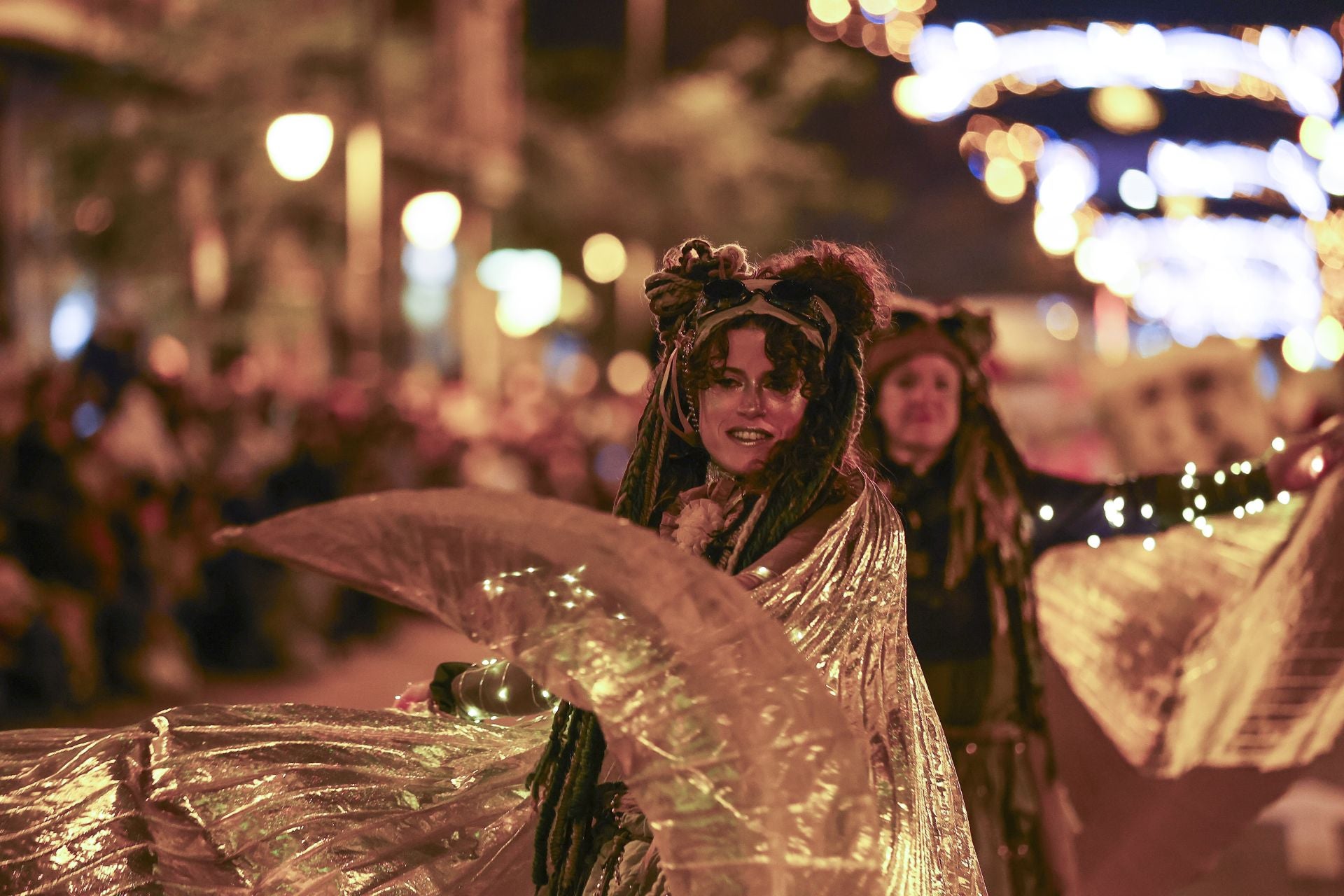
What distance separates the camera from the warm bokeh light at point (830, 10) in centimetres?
2427

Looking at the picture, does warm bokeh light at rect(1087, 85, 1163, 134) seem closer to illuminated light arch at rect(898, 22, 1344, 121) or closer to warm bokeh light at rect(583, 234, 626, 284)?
illuminated light arch at rect(898, 22, 1344, 121)

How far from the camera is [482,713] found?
2.60 meters

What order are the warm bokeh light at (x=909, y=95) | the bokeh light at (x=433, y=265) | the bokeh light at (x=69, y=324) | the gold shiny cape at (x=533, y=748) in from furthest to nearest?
1. the bokeh light at (x=433, y=265)
2. the warm bokeh light at (x=909, y=95)
3. the bokeh light at (x=69, y=324)
4. the gold shiny cape at (x=533, y=748)

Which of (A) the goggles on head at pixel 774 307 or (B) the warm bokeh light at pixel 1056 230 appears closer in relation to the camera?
(A) the goggles on head at pixel 774 307

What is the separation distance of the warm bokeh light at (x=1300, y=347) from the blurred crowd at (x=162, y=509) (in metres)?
17.3

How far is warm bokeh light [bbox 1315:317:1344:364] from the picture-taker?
27.7 meters

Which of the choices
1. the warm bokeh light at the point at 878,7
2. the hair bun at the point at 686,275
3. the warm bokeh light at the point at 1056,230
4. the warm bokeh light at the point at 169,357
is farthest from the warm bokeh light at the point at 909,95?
the hair bun at the point at 686,275

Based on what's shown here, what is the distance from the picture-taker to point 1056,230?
30500 mm

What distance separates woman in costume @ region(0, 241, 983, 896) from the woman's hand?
7.27ft

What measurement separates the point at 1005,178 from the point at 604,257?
880 centimetres

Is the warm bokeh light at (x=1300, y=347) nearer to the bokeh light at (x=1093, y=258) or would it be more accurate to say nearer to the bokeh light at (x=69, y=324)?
the bokeh light at (x=1093, y=258)

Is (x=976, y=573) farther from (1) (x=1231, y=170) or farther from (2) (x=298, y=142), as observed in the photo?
(1) (x=1231, y=170)

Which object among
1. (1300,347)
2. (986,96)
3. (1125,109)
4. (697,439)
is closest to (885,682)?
(697,439)

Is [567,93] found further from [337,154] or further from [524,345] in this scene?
[337,154]
